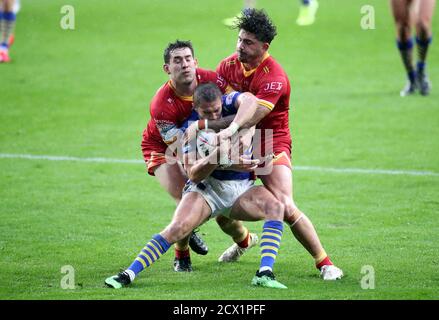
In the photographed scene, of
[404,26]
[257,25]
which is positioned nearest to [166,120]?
[257,25]

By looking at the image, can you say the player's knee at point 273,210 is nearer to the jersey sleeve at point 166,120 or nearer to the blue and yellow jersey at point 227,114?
the blue and yellow jersey at point 227,114

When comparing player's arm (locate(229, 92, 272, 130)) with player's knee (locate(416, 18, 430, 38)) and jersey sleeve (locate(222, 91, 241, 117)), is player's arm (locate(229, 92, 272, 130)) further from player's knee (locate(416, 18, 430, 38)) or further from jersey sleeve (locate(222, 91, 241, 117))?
player's knee (locate(416, 18, 430, 38))

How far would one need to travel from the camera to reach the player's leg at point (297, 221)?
8.48m

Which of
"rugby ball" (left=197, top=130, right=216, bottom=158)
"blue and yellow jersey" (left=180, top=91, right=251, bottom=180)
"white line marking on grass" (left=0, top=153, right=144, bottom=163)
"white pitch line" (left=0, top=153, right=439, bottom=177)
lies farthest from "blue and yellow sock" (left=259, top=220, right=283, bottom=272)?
"white line marking on grass" (left=0, top=153, right=144, bottom=163)

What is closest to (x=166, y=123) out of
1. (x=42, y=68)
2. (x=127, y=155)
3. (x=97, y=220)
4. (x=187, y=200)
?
(x=187, y=200)

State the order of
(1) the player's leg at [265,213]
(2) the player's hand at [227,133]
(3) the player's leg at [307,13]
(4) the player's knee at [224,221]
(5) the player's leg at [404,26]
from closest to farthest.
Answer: (2) the player's hand at [227,133], (1) the player's leg at [265,213], (4) the player's knee at [224,221], (5) the player's leg at [404,26], (3) the player's leg at [307,13]

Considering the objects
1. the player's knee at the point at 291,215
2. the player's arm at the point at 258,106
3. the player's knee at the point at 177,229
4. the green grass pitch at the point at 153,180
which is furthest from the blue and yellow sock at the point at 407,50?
the player's knee at the point at 177,229

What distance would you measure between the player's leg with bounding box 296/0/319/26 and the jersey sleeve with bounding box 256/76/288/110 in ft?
46.8

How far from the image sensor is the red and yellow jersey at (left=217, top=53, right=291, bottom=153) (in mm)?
8617

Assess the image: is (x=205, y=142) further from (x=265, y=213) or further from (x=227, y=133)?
(x=265, y=213)

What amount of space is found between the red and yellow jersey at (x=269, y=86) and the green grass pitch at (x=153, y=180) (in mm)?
1286

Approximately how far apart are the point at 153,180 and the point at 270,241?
16.9 feet

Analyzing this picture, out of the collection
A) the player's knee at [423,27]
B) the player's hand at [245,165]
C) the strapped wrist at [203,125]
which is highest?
the player's knee at [423,27]
